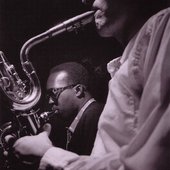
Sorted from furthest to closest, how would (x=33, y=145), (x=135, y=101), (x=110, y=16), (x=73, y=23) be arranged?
(x=73, y=23) → (x=33, y=145) → (x=110, y=16) → (x=135, y=101)

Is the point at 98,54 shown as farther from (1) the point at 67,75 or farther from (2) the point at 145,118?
(2) the point at 145,118

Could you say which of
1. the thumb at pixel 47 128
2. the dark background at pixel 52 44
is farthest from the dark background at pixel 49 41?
the thumb at pixel 47 128

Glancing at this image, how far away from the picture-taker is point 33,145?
872 millimetres

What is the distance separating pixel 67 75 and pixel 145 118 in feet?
1.83

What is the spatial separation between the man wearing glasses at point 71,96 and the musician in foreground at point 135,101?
25cm

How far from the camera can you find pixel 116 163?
478 millimetres

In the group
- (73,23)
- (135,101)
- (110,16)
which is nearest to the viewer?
(135,101)

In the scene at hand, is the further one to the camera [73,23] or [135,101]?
[73,23]

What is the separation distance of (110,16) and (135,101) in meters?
0.27

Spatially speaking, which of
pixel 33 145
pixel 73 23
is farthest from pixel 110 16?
pixel 33 145

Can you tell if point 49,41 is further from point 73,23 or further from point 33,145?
point 33,145

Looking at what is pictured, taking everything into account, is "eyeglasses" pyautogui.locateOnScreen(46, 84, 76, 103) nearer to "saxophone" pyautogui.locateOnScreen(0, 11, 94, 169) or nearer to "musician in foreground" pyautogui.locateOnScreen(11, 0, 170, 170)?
"saxophone" pyautogui.locateOnScreen(0, 11, 94, 169)

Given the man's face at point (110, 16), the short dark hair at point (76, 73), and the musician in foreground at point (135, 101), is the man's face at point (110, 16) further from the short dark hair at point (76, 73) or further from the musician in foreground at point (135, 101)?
the short dark hair at point (76, 73)

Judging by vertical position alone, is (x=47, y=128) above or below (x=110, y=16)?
below
